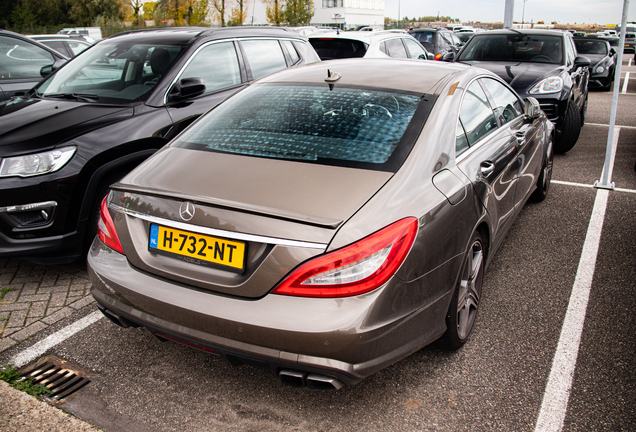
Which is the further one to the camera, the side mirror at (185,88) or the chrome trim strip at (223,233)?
the side mirror at (185,88)

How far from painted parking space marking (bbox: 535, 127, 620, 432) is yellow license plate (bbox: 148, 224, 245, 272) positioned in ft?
5.01

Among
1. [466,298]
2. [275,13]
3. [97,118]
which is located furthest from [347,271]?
[275,13]

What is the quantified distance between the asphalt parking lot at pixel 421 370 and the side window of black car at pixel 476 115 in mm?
1126

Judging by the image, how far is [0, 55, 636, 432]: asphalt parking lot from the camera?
7.36 ft

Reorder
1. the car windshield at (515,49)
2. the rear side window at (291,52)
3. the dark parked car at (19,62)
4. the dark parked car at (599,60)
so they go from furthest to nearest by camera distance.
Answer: the dark parked car at (599,60) < the car windshield at (515,49) < the dark parked car at (19,62) < the rear side window at (291,52)

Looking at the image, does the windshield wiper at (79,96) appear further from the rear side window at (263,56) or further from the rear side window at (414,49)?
the rear side window at (414,49)

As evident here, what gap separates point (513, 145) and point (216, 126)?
2031mm

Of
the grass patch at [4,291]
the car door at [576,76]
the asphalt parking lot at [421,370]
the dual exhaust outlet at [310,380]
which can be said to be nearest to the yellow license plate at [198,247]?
the dual exhaust outlet at [310,380]

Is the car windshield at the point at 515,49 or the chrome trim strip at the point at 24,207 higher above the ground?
the car windshield at the point at 515,49

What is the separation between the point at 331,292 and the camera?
6.10ft

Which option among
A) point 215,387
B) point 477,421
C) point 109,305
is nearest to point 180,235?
point 109,305

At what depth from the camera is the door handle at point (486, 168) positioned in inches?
107

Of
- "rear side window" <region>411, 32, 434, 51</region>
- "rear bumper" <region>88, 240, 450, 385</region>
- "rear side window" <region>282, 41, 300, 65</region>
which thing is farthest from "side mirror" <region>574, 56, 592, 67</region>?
"rear side window" <region>411, 32, 434, 51</region>

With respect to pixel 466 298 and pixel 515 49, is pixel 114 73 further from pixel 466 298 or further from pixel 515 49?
pixel 515 49
